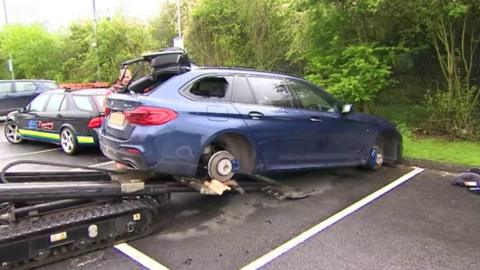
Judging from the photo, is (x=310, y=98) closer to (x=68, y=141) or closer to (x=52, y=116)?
(x=68, y=141)

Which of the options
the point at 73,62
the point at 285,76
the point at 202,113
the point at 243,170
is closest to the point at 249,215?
the point at 243,170

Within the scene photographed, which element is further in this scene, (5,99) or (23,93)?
(23,93)

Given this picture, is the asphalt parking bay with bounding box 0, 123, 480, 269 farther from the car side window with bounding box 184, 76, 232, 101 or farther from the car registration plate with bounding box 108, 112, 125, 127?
the car side window with bounding box 184, 76, 232, 101

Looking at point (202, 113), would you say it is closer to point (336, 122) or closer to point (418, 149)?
point (336, 122)

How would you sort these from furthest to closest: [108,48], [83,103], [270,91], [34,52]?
[34,52] < [108,48] < [83,103] < [270,91]

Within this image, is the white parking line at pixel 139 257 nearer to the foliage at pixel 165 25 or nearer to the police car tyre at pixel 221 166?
the police car tyre at pixel 221 166

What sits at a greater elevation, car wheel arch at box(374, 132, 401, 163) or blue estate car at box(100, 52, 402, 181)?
blue estate car at box(100, 52, 402, 181)

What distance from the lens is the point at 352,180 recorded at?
6766 millimetres

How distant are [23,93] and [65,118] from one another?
326 inches

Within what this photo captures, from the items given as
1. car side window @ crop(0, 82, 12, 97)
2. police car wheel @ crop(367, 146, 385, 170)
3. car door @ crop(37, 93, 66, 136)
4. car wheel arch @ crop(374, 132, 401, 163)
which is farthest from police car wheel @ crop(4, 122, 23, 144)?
car wheel arch @ crop(374, 132, 401, 163)

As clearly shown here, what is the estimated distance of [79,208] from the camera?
4285 mm

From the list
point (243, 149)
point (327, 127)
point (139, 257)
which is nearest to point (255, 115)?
point (243, 149)

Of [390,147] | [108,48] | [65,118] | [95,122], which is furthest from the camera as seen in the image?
[108,48]

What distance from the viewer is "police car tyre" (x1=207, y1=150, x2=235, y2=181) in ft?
16.7
